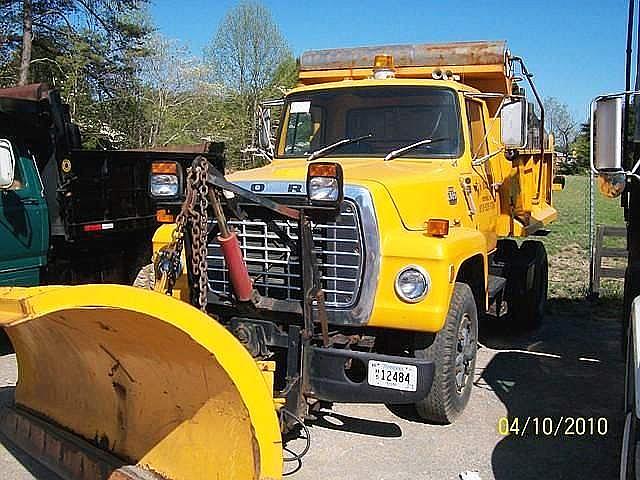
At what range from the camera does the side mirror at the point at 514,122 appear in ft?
18.5

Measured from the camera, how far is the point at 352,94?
6.06 metres

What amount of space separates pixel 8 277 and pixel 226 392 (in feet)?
14.2

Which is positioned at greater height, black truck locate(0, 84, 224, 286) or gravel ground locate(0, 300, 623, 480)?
black truck locate(0, 84, 224, 286)

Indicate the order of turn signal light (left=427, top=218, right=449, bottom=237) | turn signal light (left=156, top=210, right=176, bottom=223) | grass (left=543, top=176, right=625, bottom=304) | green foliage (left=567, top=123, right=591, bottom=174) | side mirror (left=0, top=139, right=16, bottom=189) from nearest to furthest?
1. turn signal light (left=427, top=218, right=449, bottom=237)
2. turn signal light (left=156, top=210, right=176, bottom=223)
3. green foliage (left=567, top=123, right=591, bottom=174)
4. side mirror (left=0, top=139, right=16, bottom=189)
5. grass (left=543, top=176, right=625, bottom=304)

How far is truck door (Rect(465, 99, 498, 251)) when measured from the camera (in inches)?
235

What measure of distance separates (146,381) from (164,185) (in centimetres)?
138

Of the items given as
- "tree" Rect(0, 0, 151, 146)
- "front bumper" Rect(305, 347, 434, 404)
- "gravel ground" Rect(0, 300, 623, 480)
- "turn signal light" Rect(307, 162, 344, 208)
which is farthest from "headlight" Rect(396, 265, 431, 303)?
"tree" Rect(0, 0, 151, 146)

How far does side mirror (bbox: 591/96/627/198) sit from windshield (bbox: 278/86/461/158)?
171 cm

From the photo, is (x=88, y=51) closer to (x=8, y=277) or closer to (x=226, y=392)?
(x=8, y=277)

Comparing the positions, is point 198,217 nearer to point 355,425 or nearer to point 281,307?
point 281,307

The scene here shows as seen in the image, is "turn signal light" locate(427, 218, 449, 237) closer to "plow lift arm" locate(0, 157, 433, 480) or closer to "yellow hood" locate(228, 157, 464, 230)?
"yellow hood" locate(228, 157, 464, 230)

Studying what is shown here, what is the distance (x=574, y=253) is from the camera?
49.6 ft

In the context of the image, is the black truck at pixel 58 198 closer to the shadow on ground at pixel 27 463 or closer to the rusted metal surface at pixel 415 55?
the rusted metal surface at pixel 415 55

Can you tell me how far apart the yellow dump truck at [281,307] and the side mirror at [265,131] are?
1.46ft
